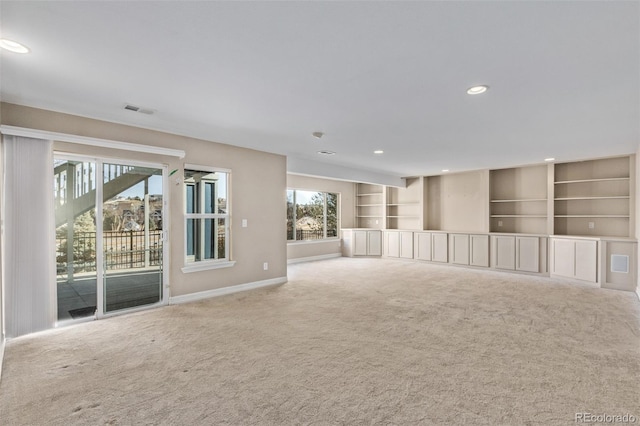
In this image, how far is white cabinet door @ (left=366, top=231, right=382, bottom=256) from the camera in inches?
369

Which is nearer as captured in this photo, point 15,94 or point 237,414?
point 237,414

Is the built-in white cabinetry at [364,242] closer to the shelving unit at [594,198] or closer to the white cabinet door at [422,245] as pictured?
the white cabinet door at [422,245]

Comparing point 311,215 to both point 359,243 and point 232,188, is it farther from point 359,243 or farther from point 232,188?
point 232,188

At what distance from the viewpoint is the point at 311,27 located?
6.20ft

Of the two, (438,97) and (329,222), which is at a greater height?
(438,97)

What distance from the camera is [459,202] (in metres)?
8.41

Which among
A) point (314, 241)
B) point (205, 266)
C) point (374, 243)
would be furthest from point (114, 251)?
point (374, 243)

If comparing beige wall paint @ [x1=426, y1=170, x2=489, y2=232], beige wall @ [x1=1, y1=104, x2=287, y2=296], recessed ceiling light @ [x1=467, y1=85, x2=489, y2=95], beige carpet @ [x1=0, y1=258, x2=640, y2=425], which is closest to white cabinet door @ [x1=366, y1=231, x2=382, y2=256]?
beige wall paint @ [x1=426, y1=170, x2=489, y2=232]

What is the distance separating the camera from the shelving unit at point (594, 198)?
6035 mm

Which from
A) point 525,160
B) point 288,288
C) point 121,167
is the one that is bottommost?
point 288,288

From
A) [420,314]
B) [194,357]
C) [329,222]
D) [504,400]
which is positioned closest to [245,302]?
[194,357]

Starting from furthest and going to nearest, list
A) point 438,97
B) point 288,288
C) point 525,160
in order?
1. point 525,160
2. point 288,288
3. point 438,97

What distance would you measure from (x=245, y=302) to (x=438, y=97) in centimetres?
357

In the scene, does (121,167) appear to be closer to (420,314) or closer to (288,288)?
(288,288)
